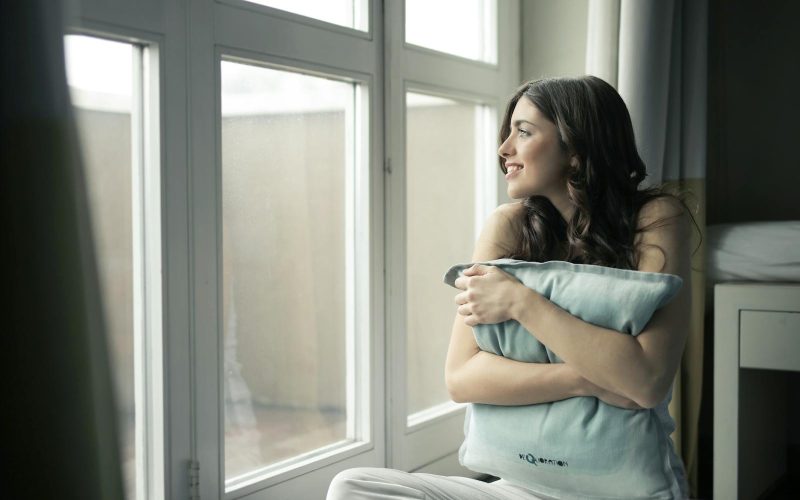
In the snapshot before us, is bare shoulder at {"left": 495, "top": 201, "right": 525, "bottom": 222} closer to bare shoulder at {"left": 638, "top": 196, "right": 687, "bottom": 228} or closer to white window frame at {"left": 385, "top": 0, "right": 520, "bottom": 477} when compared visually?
bare shoulder at {"left": 638, "top": 196, "right": 687, "bottom": 228}

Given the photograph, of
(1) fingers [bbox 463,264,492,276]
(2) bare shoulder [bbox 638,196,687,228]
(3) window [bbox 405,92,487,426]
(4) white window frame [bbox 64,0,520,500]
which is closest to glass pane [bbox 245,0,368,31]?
(4) white window frame [bbox 64,0,520,500]

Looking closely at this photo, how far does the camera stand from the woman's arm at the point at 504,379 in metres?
1.22

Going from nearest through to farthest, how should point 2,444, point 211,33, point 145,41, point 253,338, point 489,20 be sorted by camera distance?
point 2,444, point 145,41, point 211,33, point 253,338, point 489,20

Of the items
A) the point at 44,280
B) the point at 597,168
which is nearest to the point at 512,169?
the point at 597,168

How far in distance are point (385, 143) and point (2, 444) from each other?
123 centimetres

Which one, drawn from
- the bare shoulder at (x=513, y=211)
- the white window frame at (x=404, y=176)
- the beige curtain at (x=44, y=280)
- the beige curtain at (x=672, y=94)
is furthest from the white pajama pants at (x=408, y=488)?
the beige curtain at (x=672, y=94)

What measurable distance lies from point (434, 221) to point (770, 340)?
89 cm

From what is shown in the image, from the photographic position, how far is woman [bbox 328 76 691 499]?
1208mm

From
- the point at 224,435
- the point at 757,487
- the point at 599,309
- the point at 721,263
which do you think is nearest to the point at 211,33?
the point at 224,435

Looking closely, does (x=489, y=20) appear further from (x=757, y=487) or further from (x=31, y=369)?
(x=31, y=369)

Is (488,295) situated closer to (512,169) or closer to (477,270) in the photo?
(477,270)

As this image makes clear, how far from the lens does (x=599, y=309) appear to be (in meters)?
1.20

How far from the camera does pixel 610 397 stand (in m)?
1.21

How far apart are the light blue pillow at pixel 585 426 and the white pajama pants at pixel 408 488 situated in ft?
0.10
